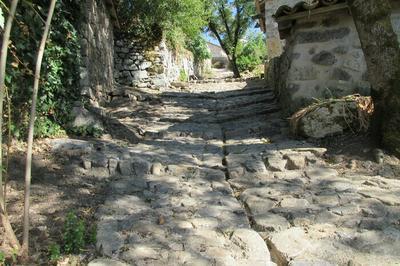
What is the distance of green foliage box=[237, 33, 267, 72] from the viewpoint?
28.1 m

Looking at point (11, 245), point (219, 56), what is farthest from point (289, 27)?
point (219, 56)

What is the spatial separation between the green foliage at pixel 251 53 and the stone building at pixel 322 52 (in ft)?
69.1

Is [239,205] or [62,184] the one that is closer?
[239,205]

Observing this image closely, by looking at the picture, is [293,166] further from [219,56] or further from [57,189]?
[219,56]

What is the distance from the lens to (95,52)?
27.1ft

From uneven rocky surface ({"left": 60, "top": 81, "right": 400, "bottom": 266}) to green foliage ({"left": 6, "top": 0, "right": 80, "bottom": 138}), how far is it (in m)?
0.67

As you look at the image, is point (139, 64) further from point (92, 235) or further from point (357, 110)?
point (92, 235)

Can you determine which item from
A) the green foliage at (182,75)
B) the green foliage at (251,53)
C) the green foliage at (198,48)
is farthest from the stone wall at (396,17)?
the green foliage at (251,53)

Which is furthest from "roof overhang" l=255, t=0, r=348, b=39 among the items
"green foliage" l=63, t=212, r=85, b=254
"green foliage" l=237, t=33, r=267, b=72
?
"green foliage" l=237, t=33, r=267, b=72

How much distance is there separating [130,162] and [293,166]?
1.71m

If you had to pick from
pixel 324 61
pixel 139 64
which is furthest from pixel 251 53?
pixel 324 61

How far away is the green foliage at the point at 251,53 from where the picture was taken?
28.1m

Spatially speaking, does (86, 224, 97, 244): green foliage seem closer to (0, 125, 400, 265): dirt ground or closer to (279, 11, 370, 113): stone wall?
(0, 125, 400, 265): dirt ground

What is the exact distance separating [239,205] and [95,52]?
558 centimetres
